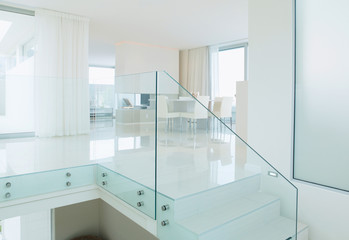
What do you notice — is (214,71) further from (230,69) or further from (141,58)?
(141,58)

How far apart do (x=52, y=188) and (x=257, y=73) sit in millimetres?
2433

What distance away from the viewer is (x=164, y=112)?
→ 1.82 m

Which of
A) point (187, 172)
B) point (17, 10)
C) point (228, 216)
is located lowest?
point (228, 216)

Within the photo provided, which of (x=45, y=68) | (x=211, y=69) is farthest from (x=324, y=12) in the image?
(x=211, y=69)

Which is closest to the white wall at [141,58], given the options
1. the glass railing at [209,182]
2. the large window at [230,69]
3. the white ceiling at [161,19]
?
the white ceiling at [161,19]

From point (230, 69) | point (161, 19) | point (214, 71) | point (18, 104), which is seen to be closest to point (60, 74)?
point (18, 104)

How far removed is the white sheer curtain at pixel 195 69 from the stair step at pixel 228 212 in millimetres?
5865

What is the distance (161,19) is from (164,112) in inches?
162

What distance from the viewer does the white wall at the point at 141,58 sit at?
23.6 ft

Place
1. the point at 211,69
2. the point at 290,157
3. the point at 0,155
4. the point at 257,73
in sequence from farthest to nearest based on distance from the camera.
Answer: the point at 211,69 < the point at 0,155 < the point at 257,73 < the point at 290,157

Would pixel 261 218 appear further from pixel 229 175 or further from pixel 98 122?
pixel 98 122

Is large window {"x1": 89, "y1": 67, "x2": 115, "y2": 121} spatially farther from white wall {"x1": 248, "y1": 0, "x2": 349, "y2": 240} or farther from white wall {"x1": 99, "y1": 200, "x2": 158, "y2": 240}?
white wall {"x1": 99, "y1": 200, "x2": 158, "y2": 240}

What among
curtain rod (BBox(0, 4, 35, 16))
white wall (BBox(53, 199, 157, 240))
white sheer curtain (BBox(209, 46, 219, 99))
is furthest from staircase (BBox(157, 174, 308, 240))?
white sheer curtain (BBox(209, 46, 219, 99))

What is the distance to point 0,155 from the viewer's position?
3.00 m
